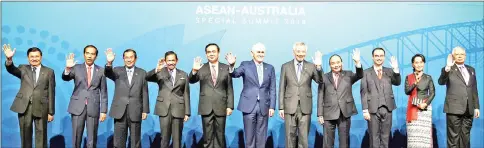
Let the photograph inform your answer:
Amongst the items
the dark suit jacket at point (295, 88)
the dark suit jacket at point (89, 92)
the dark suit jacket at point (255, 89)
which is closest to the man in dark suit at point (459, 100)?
the dark suit jacket at point (295, 88)

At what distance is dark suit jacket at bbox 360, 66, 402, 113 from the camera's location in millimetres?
7895

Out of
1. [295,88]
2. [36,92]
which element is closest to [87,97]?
[36,92]

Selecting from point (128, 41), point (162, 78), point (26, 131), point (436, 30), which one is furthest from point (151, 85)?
point (436, 30)

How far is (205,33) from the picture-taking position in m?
8.91

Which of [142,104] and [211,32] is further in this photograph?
[211,32]

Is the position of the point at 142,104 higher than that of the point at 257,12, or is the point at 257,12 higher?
the point at 257,12

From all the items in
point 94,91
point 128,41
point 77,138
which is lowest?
point 77,138

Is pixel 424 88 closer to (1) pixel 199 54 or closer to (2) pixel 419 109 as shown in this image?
(2) pixel 419 109

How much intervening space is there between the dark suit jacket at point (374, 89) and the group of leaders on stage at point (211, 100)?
0.03m

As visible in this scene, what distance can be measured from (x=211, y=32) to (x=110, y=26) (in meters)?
1.30

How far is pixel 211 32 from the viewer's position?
29.2 ft

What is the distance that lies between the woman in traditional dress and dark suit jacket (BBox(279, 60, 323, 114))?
1147 mm

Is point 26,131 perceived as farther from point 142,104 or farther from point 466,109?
point 466,109

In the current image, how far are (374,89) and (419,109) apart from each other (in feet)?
1.83
